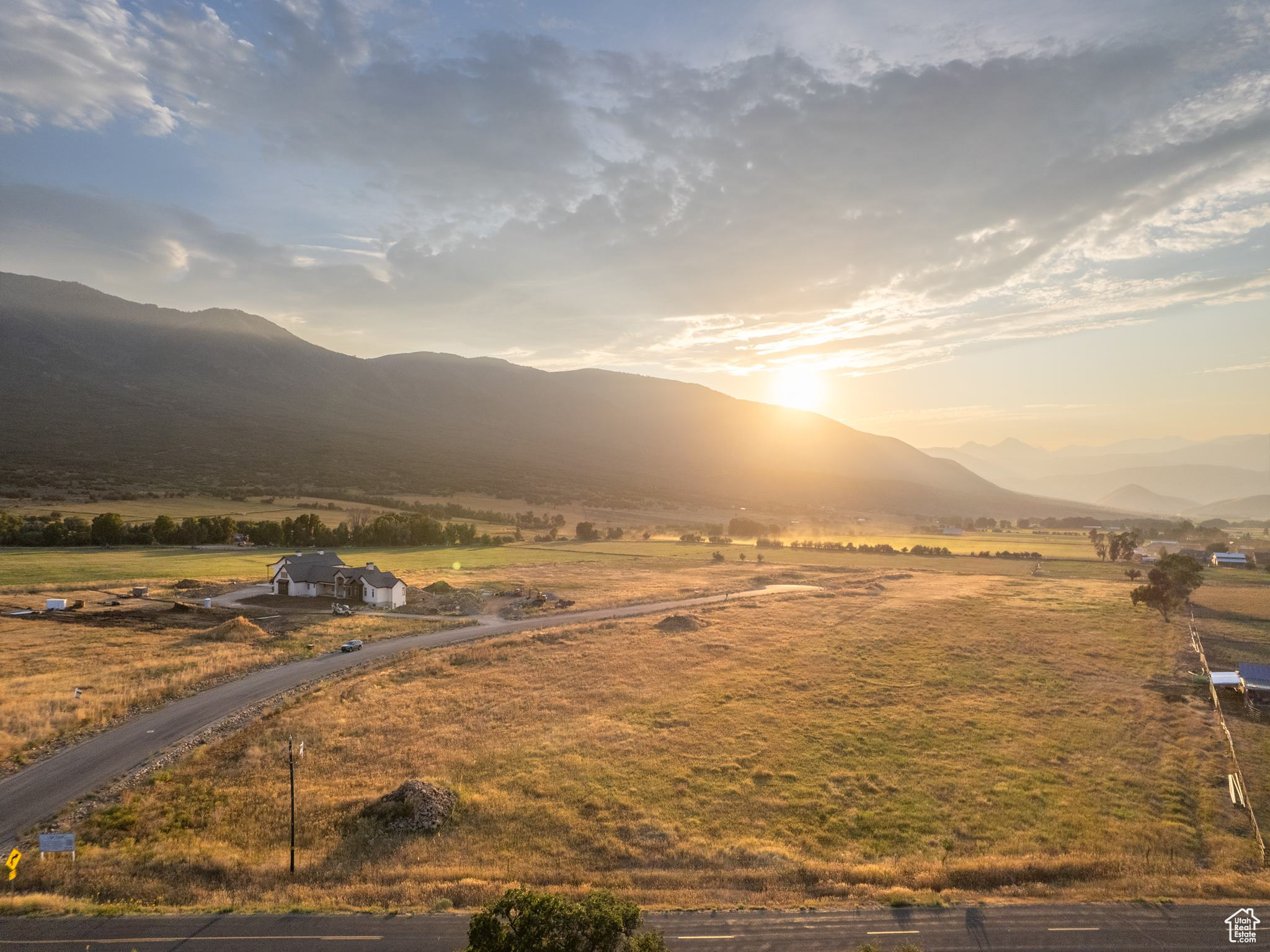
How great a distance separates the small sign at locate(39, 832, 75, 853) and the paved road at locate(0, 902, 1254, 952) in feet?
9.26

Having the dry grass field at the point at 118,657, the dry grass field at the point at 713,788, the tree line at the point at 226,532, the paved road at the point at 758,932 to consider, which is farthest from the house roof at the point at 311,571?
the paved road at the point at 758,932

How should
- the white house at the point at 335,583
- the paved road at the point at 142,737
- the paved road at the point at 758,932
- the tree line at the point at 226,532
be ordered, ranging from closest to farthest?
1. the paved road at the point at 758,932
2. the paved road at the point at 142,737
3. the white house at the point at 335,583
4. the tree line at the point at 226,532

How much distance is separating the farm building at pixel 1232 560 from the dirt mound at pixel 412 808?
513ft

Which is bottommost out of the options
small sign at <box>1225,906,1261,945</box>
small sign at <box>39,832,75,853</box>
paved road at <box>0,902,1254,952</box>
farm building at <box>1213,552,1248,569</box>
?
paved road at <box>0,902,1254,952</box>

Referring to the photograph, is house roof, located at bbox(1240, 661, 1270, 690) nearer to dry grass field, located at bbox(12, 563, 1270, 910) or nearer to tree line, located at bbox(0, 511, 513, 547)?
dry grass field, located at bbox(12, 563, 1270, 910)

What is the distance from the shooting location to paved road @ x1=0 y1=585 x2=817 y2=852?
86.8ft

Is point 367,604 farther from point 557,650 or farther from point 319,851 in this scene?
point 319,851

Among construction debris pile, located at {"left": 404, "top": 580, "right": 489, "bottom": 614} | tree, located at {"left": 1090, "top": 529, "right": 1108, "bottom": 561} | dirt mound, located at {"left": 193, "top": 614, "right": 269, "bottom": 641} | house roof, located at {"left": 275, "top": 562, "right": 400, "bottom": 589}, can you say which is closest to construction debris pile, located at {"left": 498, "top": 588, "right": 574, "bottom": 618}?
construction debris pile, located at {"left": 404, "top": 580, "right": 489, "bottom": 614}

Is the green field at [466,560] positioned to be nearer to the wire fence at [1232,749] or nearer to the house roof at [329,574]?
the house roof at [329,574]

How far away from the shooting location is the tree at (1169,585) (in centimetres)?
6738

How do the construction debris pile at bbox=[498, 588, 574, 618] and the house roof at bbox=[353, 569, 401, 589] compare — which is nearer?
the construction debris pile at bbox=[498, 588, 574, 618]

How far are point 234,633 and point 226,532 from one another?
2512 inches

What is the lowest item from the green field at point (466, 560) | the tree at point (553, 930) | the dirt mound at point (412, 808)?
the dirt mound at point (412, 808)

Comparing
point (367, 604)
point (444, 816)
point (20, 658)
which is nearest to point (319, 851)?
point (444, 816)
